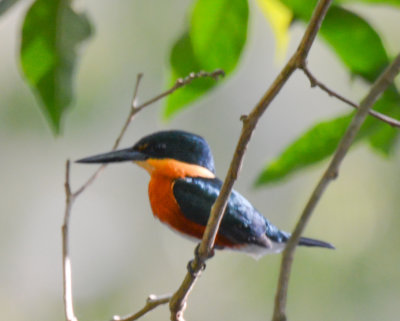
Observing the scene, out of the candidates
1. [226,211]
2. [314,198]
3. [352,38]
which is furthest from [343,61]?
[314,198]

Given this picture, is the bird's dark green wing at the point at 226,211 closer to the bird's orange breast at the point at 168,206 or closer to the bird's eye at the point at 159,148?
the bird's orange breast at the point at 168,206

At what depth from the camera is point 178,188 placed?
2084 mm

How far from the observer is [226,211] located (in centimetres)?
196

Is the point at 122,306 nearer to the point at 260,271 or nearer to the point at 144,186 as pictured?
the point at 260,271

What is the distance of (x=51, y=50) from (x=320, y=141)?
26.1 inches

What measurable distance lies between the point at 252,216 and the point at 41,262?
5.90 metres

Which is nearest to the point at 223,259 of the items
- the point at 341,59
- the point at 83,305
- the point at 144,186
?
the point at 83,305

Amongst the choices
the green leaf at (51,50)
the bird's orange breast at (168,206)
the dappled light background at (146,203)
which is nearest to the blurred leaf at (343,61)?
the bird's orange breast at (168,206)

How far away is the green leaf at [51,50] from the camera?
1.72 meters

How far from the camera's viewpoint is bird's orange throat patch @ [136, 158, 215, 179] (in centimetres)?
213

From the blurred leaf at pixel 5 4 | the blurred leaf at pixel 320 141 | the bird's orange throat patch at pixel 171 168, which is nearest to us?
the blurred leaf at pixel 5 4

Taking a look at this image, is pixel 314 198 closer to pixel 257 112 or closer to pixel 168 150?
pixel 257 112

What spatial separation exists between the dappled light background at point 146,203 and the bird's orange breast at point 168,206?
296 cm

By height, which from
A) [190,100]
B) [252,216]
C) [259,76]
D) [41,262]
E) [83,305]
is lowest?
[41,262]
